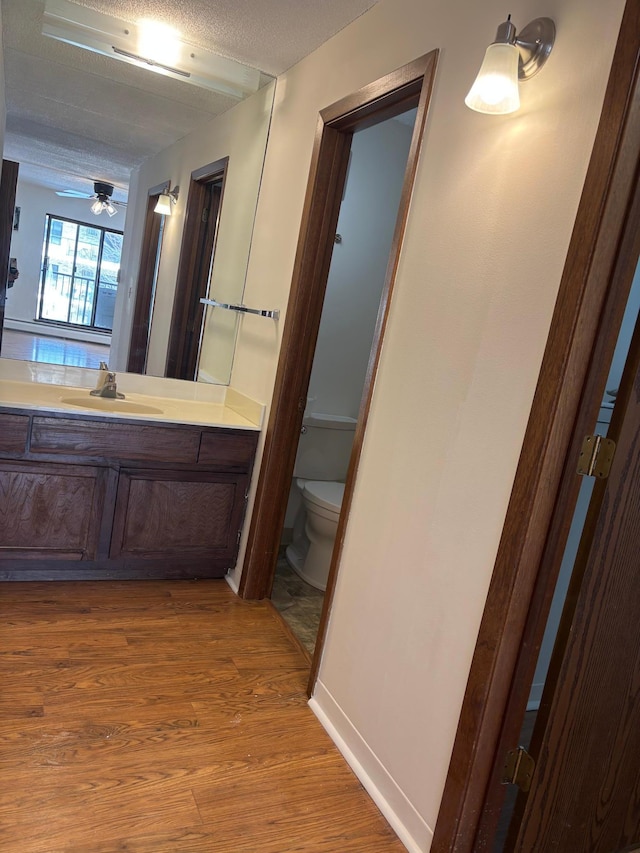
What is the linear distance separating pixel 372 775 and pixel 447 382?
3.69 feet

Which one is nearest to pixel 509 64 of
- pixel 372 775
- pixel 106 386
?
pixel 372 775

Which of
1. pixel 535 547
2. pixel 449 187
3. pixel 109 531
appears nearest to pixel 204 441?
pixel 109 531

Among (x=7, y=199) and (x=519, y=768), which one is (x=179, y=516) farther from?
(x=519, y=768)

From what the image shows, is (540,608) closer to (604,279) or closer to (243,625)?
(604,279)

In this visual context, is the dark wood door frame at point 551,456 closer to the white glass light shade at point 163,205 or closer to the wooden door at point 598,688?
the wooden door at point 598,688

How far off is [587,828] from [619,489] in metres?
0.90

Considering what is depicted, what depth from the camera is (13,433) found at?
2.39 metres

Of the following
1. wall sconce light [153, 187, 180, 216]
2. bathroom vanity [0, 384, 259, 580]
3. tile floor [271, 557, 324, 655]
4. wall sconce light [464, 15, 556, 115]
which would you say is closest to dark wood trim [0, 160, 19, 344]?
wall sconce light [153, 187, 180, 216]

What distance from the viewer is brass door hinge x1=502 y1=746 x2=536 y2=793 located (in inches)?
56.3

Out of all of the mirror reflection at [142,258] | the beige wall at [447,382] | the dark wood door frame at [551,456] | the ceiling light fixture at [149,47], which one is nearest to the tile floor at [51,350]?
the mirror reflection at [142,258]

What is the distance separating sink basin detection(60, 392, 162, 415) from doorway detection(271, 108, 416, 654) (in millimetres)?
868

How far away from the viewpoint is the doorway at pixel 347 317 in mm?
3287

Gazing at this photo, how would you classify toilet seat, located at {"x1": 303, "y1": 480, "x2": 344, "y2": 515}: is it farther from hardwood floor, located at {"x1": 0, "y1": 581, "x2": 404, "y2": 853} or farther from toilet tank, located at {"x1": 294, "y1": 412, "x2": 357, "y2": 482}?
hardwood floor, located at {"x1": 0, "y1": 581, "x2": 404, "y2": 853}

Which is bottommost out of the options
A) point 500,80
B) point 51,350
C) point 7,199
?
point 51,350
